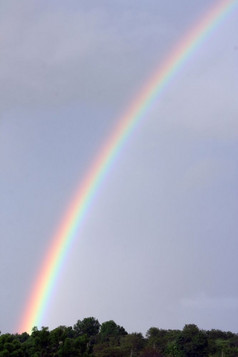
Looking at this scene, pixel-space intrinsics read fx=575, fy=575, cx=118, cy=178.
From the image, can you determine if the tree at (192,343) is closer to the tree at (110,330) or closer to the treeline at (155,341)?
the treeline at (155,341)

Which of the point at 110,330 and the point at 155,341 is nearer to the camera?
the point at 155,341

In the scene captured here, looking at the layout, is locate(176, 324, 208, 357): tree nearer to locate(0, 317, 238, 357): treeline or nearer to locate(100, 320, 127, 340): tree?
locate(0, 317, 238, 357): treeline

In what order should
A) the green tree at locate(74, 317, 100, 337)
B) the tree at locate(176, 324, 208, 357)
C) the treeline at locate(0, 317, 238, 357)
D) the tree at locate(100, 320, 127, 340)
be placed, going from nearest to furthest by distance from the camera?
the treeline at locate(0, 317, 238, 357) < the tree at locate(176, 324, 208, 357) < the tree at locate(100, 320, 127, 340) < the green tree at locate(74, 317, 100, 337)

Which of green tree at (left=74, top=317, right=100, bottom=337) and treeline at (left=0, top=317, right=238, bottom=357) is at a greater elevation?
green tree at (left=74, top=317, right=100, bottom=337)

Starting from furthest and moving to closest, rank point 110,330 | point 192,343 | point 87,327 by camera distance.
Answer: point 87,327 < point 110,330 < point 192,343

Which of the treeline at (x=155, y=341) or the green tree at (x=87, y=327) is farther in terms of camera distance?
the green tree at (x=87, y=327)

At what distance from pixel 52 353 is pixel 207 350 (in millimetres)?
72714

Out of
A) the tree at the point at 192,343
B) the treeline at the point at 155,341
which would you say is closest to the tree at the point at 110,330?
the treeline at the point at 155,341

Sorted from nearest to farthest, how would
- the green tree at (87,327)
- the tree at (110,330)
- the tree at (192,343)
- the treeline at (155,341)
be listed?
the treeline at (155,341) → the tree at (192,343) → the tree at (110,330) → the green tree at (87,327)

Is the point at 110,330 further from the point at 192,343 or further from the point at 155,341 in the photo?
the point at 192,343

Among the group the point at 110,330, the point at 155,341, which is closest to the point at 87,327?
the point at 110,330

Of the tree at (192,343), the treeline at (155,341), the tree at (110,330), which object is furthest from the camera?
the tree at (110,330)

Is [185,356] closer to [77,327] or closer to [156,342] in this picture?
[156,342]

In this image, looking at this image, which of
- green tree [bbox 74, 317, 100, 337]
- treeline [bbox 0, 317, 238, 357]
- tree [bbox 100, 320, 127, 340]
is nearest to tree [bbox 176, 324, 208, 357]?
treeline [bbox 0, 317, 238, 357]
